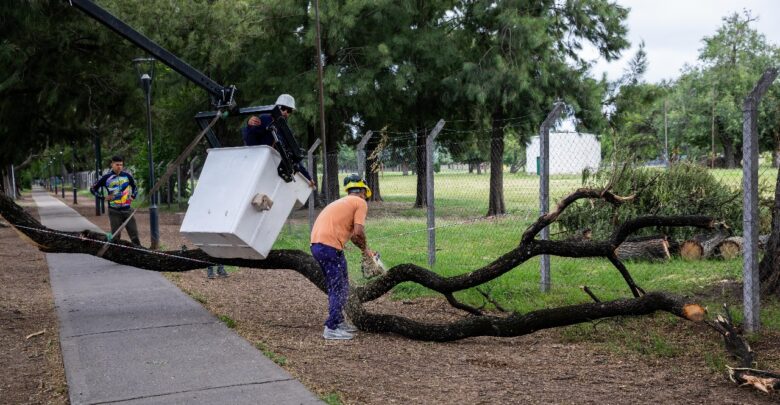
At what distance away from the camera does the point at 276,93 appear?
70.9 ft

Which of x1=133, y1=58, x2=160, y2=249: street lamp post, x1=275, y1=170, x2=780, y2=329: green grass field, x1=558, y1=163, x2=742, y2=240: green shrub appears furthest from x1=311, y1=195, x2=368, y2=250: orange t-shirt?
x1=133, y1=58, x2=160, y2=249: street lamp post

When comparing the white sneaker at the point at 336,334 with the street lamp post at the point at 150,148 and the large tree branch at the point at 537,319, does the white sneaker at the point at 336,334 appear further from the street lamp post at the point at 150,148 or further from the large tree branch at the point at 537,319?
the street lamp post at the point at 150,148

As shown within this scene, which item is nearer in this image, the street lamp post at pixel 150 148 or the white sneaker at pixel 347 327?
the white sneaker at pixel 347 327

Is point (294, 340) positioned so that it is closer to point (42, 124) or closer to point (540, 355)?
point (540, 355)

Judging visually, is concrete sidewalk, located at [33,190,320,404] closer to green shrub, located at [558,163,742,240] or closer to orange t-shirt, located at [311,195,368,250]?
orange t-shirt, located at [311,195,368,250]

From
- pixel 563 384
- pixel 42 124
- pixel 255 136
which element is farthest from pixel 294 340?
pixel 42 124

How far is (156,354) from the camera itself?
5898 mm

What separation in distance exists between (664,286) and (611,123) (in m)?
12.9

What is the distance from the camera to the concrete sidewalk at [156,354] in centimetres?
483

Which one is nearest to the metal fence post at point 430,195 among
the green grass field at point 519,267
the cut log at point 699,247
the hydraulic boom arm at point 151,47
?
the green grass field at point 519,267

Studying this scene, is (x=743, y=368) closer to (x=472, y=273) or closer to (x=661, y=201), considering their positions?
(x=472, y=273)

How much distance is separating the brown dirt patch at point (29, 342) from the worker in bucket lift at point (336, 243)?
215 cm

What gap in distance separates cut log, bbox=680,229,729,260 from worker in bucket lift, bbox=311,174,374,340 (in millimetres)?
5405

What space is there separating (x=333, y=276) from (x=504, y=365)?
1668 mm
